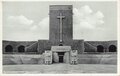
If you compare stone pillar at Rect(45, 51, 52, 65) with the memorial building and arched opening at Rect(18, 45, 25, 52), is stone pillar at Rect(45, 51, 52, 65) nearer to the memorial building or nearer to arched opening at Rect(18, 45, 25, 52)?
the memorial building

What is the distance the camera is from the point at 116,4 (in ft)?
19.6

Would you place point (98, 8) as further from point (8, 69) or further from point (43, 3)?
point (8, 69)

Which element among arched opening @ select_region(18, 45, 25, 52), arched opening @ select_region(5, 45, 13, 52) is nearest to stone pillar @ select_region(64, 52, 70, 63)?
arched opening @ select_region(18, 45, 25, 52)

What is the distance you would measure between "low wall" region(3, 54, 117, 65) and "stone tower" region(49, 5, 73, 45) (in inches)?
15.8

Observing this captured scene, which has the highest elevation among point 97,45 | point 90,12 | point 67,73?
point 90,12

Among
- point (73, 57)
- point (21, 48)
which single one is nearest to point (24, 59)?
point (21, 48)

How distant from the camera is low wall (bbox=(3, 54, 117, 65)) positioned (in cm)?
605

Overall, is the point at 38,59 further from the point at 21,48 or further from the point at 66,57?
the point at 66,57

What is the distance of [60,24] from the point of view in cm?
608

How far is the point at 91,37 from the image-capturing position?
240 inches

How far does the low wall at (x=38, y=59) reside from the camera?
19.9 feet

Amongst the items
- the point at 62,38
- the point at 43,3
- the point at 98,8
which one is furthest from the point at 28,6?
the point at 98,8

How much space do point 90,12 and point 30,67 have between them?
150cm

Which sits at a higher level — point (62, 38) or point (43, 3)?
point (43, 3)
